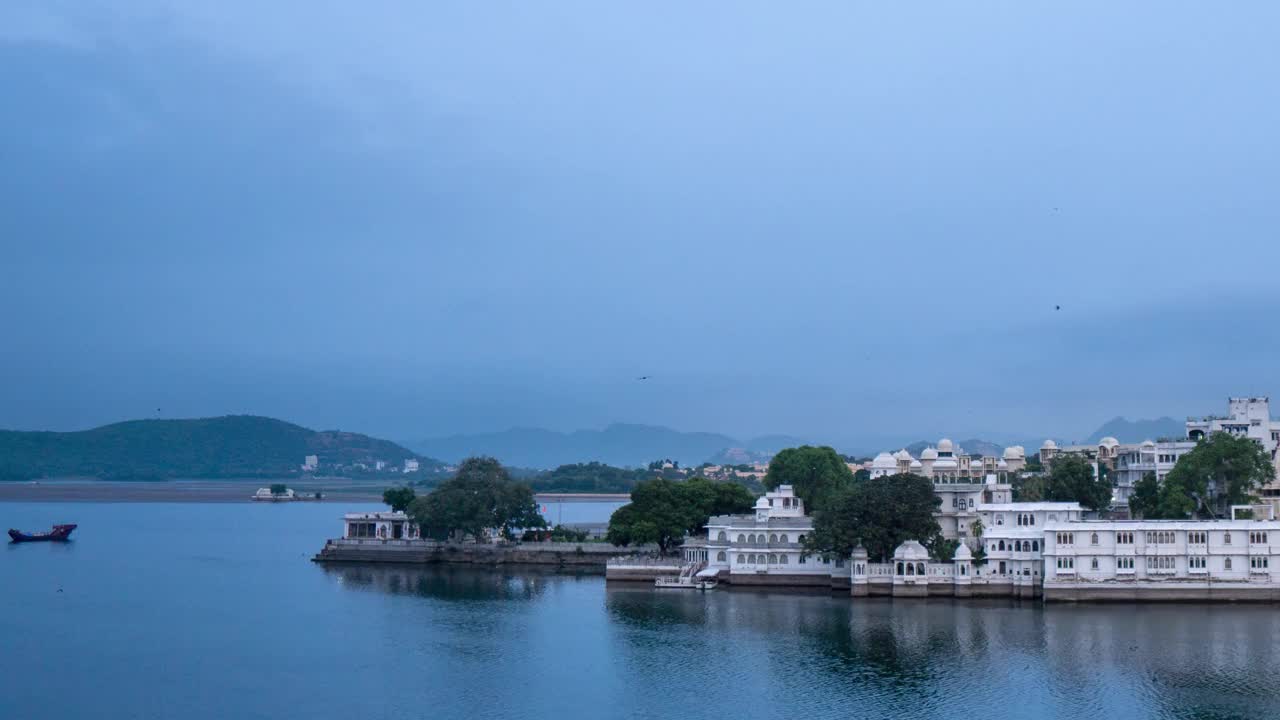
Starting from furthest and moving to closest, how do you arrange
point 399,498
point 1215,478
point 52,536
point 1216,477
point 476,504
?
1. point 52,536
2. point 399,498
3. point 476,504
4. point 1215,478
5. point 1216,477

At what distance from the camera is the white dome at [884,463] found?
93.4m

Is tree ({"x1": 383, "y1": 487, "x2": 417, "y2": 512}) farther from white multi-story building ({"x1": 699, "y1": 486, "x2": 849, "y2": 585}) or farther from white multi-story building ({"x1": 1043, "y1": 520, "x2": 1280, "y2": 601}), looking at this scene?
white multi-story building ({"x1": 1043, "y1": 520, "x2": 1280, "y2": 601})

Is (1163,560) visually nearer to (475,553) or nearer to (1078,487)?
(1078,487)

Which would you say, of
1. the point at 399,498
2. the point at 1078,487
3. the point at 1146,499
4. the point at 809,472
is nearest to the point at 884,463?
the point at 809,472

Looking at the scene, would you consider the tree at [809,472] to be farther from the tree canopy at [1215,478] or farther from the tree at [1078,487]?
the tree canopy at [1215,478]

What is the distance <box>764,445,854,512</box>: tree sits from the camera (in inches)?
3654

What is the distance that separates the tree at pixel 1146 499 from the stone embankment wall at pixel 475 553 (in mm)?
32482

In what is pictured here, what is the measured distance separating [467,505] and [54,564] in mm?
31628

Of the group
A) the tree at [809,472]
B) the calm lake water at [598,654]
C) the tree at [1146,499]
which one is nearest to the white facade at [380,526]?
the calm lake water at [598,654]

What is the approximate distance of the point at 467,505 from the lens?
89062 mm

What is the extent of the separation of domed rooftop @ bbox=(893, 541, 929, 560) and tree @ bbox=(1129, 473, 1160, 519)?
1617cm

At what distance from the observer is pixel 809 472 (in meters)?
95.0

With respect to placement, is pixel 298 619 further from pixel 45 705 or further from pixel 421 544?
pixel 421 544

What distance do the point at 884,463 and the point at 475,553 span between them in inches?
1244
